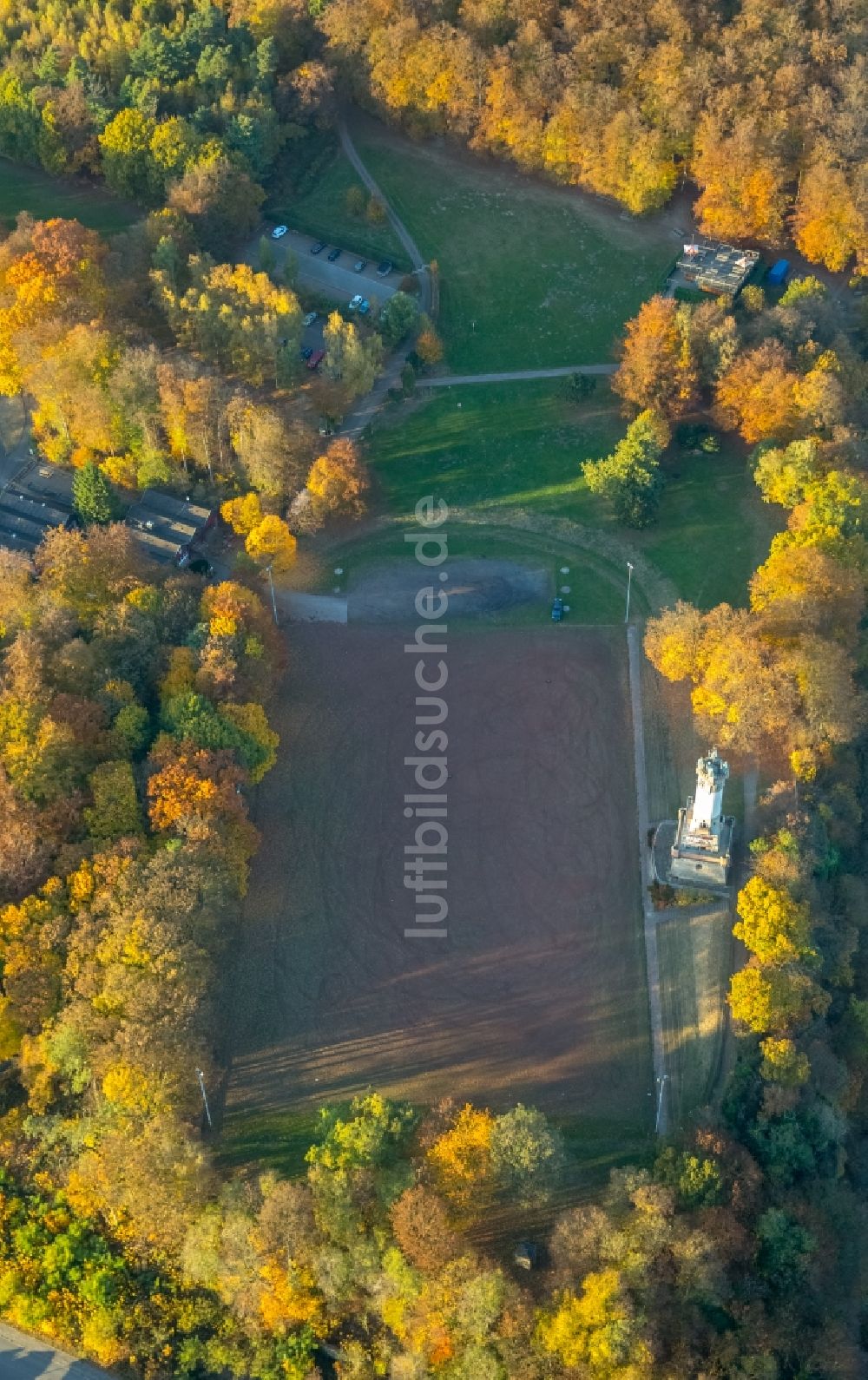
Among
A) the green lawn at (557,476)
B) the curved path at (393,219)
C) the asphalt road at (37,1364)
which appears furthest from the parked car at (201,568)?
the asphalt road at (37,1364)

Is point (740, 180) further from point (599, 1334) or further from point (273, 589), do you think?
point (599, 1334)

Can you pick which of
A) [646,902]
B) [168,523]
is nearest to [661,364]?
[168,523]

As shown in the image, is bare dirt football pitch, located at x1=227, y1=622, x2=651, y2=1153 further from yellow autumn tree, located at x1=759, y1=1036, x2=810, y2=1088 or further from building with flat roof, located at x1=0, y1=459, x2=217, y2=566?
building with flat roof, located at x1=0, y1=459, x2=217, y2=566

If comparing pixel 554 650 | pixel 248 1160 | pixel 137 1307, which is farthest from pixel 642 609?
pixel 137 1307

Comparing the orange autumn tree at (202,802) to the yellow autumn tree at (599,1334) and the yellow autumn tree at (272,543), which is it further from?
the yellow autumn tree at (599,1334)

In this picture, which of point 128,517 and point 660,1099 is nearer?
point 660,1099
